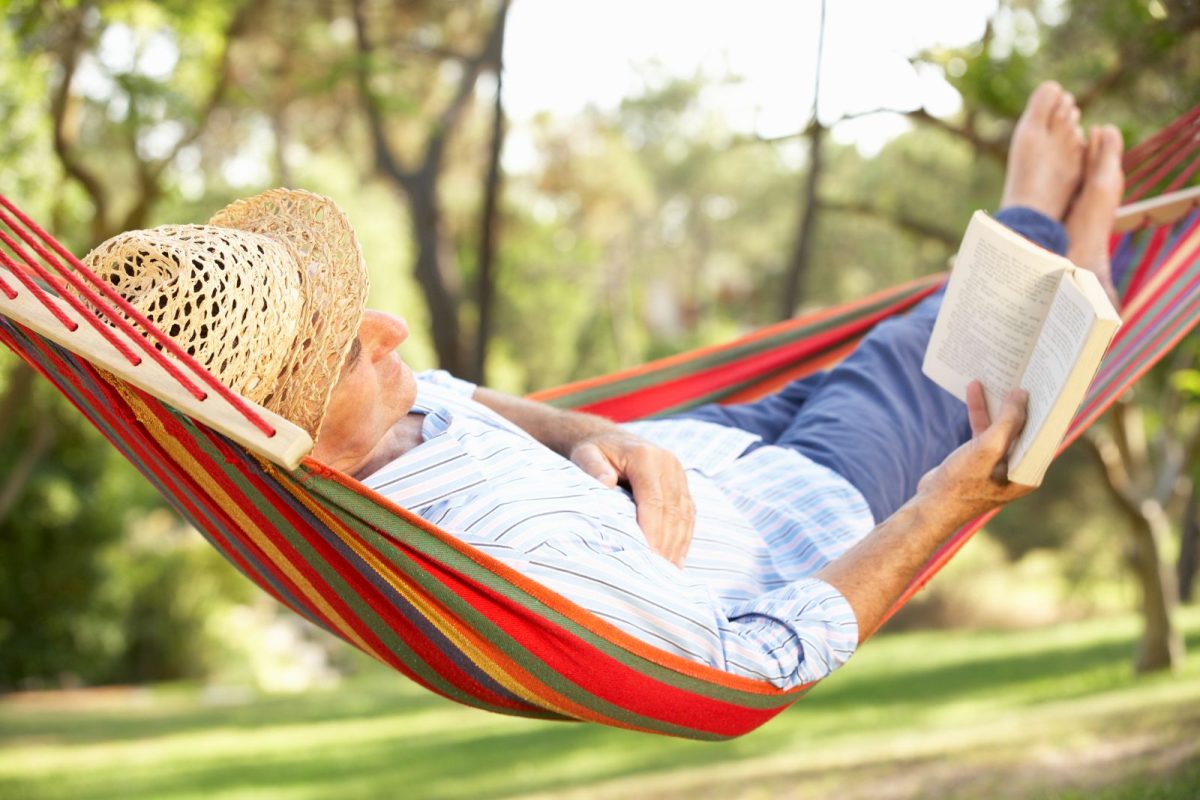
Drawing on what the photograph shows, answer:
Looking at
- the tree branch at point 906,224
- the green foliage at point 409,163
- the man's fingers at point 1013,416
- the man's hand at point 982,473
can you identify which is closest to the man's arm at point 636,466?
the man's hand at point 982,473

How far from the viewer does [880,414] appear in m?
2.04

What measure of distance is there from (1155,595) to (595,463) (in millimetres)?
5361

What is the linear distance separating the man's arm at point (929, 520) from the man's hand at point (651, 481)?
213 mm

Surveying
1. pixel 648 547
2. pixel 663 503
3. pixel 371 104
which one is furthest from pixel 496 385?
pixel 648 547

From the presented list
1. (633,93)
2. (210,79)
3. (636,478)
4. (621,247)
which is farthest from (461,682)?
(621,247)

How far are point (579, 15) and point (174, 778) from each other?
7.29 metres

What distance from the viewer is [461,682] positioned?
1599mm

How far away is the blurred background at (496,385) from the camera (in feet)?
15.3

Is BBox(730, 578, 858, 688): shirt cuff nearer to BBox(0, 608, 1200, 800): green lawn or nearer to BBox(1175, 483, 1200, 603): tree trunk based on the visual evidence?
BBox(0, 608, 1200, 800): green lawn

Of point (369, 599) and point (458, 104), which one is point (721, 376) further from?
point (458, 104)

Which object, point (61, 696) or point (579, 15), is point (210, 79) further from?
point (61, 696)

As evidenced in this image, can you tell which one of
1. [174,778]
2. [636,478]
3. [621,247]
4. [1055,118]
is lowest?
[621,247]

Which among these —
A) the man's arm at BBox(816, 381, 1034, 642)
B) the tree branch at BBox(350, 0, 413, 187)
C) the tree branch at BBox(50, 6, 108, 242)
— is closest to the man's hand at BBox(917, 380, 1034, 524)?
the man's arm at BBox(816, 381, 1034, 642)

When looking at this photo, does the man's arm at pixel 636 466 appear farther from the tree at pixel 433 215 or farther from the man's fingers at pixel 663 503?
the tree at pixel 433 215
